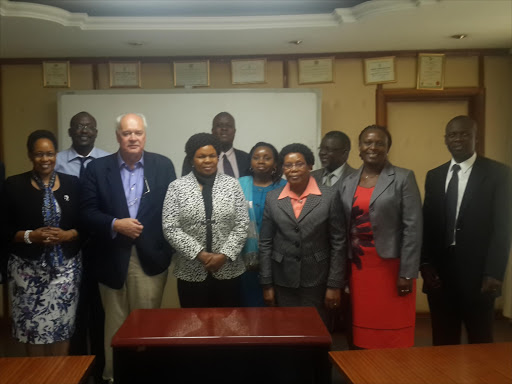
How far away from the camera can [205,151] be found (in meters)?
2.28

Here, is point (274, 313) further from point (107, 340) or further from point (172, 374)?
point (107, 340)

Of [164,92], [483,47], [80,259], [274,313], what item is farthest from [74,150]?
[483,47]

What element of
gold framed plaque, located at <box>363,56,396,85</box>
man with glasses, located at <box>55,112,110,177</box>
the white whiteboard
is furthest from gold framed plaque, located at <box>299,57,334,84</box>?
man with glasses, located at <box>55,112,110,177</box>

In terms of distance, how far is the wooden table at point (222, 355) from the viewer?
1552mm

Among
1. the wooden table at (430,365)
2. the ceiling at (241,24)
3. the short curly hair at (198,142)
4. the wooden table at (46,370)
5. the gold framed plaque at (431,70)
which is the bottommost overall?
the wooden table at (430,365)

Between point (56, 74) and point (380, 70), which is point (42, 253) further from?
point (380, 70)

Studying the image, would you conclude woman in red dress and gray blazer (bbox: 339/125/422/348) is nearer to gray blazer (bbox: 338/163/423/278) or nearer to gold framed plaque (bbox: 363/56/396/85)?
gray blazer (bbox: 338/163/423/278)

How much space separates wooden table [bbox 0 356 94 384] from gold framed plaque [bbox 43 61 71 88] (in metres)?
2.38

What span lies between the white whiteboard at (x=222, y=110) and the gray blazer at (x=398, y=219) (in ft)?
4.42

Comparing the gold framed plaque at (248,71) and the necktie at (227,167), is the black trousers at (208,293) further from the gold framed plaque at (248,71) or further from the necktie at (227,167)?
the gold framed plaque at (248,71)

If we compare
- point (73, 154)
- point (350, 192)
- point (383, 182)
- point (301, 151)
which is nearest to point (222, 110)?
point (73, 154)

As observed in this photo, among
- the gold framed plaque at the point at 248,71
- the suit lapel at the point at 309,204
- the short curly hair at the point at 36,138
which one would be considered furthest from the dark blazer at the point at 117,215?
the gold framed plaque at the point at 248,71

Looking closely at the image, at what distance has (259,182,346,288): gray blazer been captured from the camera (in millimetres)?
2250

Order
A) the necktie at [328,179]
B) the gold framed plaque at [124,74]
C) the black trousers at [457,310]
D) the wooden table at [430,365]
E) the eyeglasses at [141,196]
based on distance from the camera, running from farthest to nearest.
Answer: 1. the gold framed plaque at [124,74]
2. the necktie at [328,179]
3. the eyeglasses at [141,196]
4. the black trousers at [457,310]
5. the wooden table at [430,365]
